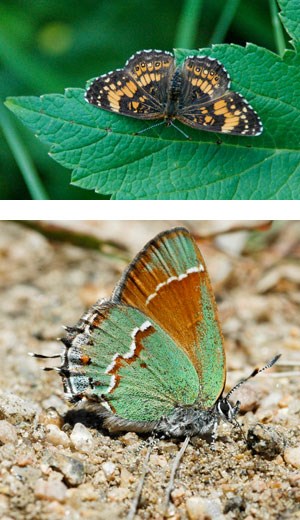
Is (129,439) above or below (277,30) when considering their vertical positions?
below

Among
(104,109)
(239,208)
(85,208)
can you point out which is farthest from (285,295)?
(104,109)

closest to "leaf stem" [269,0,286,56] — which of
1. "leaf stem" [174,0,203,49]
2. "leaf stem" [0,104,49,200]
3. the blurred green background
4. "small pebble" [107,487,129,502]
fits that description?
the blurred green background

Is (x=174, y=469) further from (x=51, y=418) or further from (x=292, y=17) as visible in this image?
(x=292, y=17)

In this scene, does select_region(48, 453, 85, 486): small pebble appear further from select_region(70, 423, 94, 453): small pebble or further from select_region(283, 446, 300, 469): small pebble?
select_region(283, 446, 300, 469): small pebble

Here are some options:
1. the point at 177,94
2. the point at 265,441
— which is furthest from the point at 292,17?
the point at 265,441

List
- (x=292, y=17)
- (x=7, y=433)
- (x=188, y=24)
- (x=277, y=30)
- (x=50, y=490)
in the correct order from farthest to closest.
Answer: (x=188, y=24) → (x=277, y=30) → (x=292, y=17) → (x=7, y=433) → (x=50, y=490)

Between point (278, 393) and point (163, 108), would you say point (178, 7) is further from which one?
point (278, 393)
